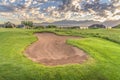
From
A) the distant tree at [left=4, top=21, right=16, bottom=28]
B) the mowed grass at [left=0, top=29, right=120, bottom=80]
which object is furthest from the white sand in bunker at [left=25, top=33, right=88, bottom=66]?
the distant tree at [left=4, top=21, right=16, bottom=28]

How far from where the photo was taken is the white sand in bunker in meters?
33.1

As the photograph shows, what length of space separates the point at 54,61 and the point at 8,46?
10049 millimetres

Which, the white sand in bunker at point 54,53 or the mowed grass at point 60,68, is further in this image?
the white sand in bunker at point 54,53

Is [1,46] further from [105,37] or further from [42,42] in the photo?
[105,37]

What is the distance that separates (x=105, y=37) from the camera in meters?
54.2

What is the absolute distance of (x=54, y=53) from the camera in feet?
121

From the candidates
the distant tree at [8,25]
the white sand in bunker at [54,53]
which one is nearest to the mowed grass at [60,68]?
the white sand in bunker at [54,53]

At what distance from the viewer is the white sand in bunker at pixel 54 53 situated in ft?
109

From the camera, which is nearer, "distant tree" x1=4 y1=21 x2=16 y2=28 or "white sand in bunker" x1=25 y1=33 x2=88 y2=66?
"white sand in bunker" x1=25 y1=33 x2=88 y2=66

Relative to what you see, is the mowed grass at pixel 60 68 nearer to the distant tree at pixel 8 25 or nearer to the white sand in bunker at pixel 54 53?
the white sand in bunker at pixel 54 53

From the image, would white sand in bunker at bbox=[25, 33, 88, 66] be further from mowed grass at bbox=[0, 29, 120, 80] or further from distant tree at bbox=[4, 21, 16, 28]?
distant tree at bbox=[4, 21, 16, 28]

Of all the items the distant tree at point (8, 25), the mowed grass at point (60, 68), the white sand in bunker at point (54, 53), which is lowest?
the mowed grass at point (60, 68)

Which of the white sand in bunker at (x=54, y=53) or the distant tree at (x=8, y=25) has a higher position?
the distant tree at (x=8, y=25)

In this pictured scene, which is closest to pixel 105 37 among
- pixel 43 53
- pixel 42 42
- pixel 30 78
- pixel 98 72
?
pixel 42 42
